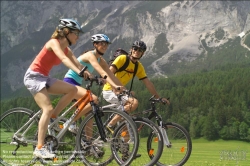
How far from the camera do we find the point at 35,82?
24.7 feet

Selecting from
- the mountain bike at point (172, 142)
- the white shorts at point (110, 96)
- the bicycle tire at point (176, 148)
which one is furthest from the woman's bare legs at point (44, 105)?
the bicycle tire at point (176, 148)

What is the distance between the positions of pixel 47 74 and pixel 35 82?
1.09 feet

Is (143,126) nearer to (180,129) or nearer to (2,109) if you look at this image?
(180,129)

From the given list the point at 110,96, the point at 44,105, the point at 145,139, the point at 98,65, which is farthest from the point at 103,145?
the point at 98,65

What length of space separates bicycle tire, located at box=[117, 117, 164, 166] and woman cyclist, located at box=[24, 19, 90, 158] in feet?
5.39

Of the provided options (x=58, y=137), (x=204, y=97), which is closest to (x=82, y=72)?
(x=58, y=137)

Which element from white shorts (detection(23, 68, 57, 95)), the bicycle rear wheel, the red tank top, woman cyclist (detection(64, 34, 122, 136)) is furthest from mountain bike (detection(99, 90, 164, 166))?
the bicycle rear wheel

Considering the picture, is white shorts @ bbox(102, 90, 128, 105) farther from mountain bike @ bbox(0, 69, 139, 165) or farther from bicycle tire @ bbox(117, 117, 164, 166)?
Result: mountain bike @ bbox(0, 69, 139, 165)

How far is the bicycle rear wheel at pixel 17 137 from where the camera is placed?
8.22 meters

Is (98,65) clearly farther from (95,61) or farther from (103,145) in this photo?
(103,145)

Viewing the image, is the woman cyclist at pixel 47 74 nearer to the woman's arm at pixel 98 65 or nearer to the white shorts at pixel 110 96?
the woman's arm at pixel 98 65

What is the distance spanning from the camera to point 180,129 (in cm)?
883

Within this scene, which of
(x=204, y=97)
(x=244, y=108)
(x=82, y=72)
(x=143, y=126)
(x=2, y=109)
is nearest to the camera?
(x=82, y=72)

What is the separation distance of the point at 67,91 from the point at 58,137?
1.03m
